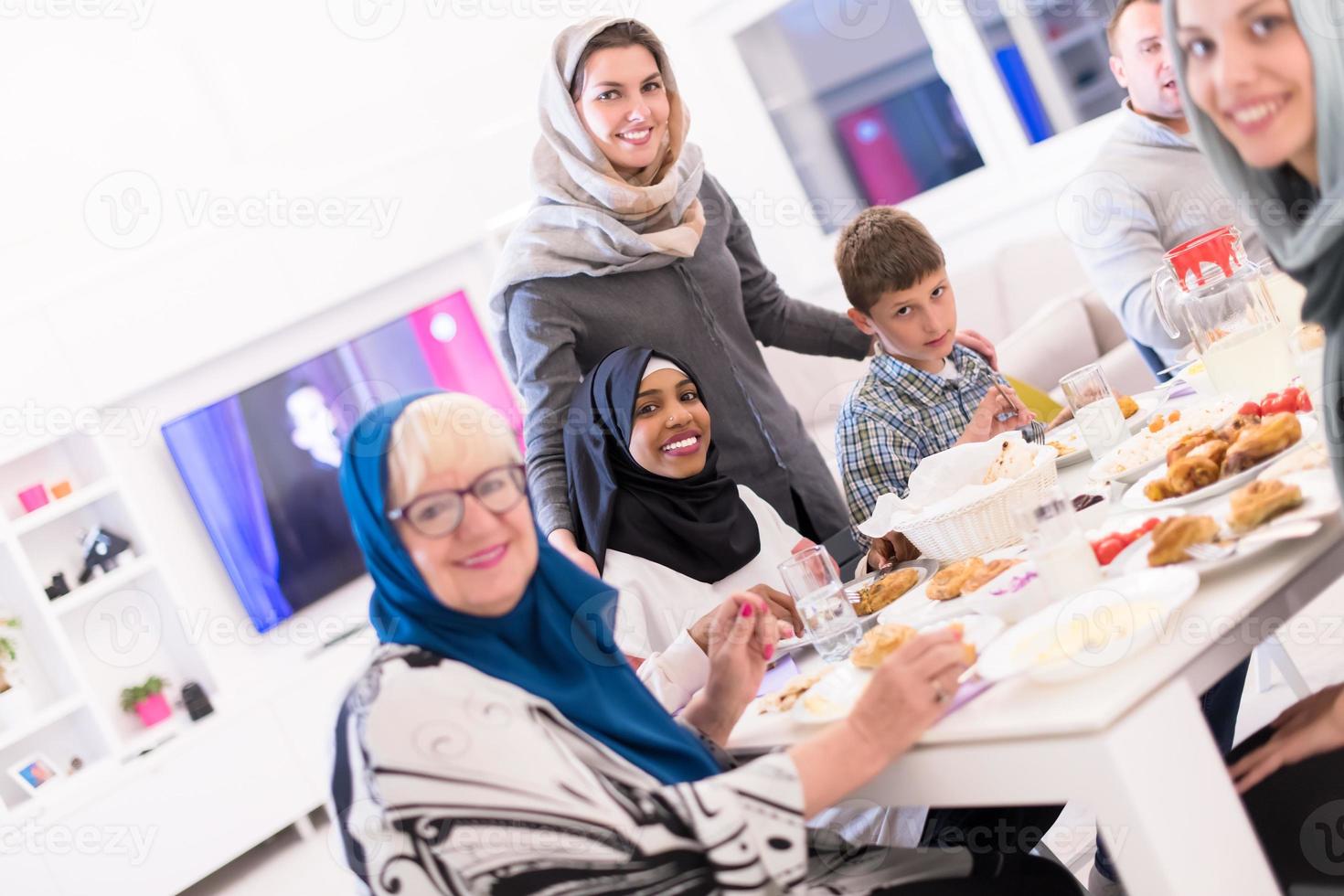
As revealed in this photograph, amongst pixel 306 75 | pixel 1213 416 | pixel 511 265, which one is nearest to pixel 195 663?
pixel 306 75

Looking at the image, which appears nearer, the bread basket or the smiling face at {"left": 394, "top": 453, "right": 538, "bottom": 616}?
the smiling face at {"left": 394, "top": 453, "right": 538, "bottom": 616}

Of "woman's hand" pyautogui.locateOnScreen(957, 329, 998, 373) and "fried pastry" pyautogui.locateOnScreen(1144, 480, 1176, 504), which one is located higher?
"woman's hand" pyautogui.locateOnScreen(957, 329, 998, 373)

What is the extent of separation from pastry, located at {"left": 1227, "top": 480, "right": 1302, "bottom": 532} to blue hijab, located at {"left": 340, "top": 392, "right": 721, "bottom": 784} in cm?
61

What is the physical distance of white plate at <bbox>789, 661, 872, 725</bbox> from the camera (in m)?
1.34

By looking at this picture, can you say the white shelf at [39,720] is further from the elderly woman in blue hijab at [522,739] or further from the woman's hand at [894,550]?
the elderly woman in blue hijab at [522,739]

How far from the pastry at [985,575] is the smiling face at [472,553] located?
22.1 inches

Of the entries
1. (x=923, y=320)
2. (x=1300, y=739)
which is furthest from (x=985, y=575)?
(x=923, y=320)

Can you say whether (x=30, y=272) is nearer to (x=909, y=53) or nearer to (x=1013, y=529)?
(x=909, y=53)

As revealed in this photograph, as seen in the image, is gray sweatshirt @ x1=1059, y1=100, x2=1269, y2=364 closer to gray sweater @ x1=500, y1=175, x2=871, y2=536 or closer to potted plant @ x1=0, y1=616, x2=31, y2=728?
gray sweater @ x1=500, y1=175, x2=871, y2=536

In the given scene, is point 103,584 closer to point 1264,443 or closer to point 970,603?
point 970,603

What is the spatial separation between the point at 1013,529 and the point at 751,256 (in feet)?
4.43

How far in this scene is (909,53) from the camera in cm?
565

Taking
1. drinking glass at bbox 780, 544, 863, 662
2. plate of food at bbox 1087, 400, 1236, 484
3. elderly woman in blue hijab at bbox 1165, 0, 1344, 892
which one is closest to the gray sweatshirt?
plate of food at bbox 1087, 400, 1236, 484

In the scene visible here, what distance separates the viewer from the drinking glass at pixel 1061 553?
131 cm
